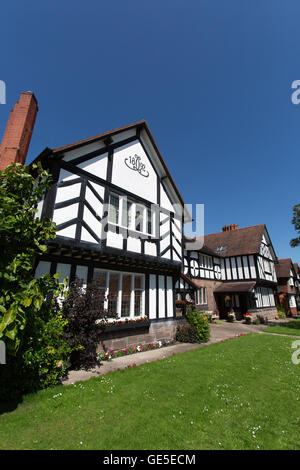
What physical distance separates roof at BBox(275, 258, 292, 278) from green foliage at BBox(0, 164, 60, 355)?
3673 centimetres

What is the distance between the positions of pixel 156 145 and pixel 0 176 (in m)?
9.28

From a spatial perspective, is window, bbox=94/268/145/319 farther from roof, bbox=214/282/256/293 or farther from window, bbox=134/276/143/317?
roof, bbox=214/282/256/293

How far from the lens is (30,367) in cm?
504

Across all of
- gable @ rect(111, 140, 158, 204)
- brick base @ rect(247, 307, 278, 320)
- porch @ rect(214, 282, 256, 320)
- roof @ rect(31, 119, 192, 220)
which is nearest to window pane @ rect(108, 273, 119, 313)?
gable @ rect(111, 140, 158, 204)

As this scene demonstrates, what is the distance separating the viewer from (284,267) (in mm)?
34156

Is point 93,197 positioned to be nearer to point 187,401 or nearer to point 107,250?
point 107,250

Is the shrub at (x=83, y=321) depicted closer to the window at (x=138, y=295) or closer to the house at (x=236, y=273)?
the window at (x=138, y=295)

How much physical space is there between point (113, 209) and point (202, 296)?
1549 cm

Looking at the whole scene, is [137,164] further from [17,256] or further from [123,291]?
[17,256]

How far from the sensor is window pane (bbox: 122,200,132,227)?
9883 millimetres

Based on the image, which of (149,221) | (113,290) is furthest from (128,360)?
(149,221)

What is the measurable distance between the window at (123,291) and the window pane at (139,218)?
7.60ft

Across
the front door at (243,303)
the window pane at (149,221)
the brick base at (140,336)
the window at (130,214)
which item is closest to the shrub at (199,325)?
the brick base at (140,336)

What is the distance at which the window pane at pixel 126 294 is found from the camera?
31.3ft
